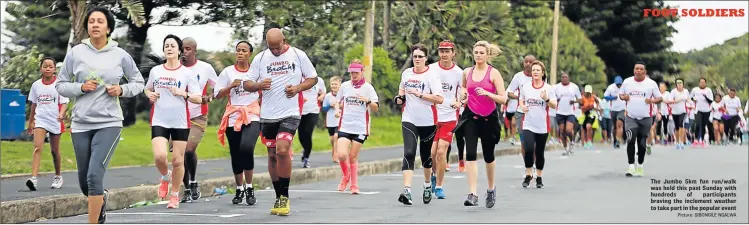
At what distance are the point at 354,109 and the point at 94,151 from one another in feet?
19.7

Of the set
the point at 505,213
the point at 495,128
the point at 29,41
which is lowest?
the point at 505,213

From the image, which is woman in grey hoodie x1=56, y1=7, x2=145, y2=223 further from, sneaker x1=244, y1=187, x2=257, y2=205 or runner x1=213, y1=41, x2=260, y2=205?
sneaker x1=244, y1=187, x2=257, y2=205

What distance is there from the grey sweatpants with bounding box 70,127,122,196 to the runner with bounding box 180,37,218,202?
3.45 meters

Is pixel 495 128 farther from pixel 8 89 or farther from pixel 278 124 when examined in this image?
pixel 8 89

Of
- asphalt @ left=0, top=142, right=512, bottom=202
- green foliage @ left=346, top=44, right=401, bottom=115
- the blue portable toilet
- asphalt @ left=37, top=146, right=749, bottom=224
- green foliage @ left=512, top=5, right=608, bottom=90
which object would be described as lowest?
asphalt @ left=37, top=146, right=749, bottom=224

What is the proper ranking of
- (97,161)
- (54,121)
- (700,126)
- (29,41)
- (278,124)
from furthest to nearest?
(29,41) < (700,126) < (54,121) < (278,124) < (97,161)

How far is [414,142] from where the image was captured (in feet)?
44.0

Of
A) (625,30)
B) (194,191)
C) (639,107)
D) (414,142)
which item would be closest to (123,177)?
(194,191)

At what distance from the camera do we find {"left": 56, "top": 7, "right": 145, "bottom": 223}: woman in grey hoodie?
9.19m

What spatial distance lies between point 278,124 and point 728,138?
91.5 feet

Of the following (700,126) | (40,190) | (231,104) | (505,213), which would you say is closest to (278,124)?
(231,104)

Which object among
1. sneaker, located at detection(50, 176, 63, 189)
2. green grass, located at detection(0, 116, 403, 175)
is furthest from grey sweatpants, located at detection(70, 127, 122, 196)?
green grass, located at detection(0, 116, 403, 175)

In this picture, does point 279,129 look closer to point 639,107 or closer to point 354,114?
point 354,114

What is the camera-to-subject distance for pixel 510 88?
16719 mm
